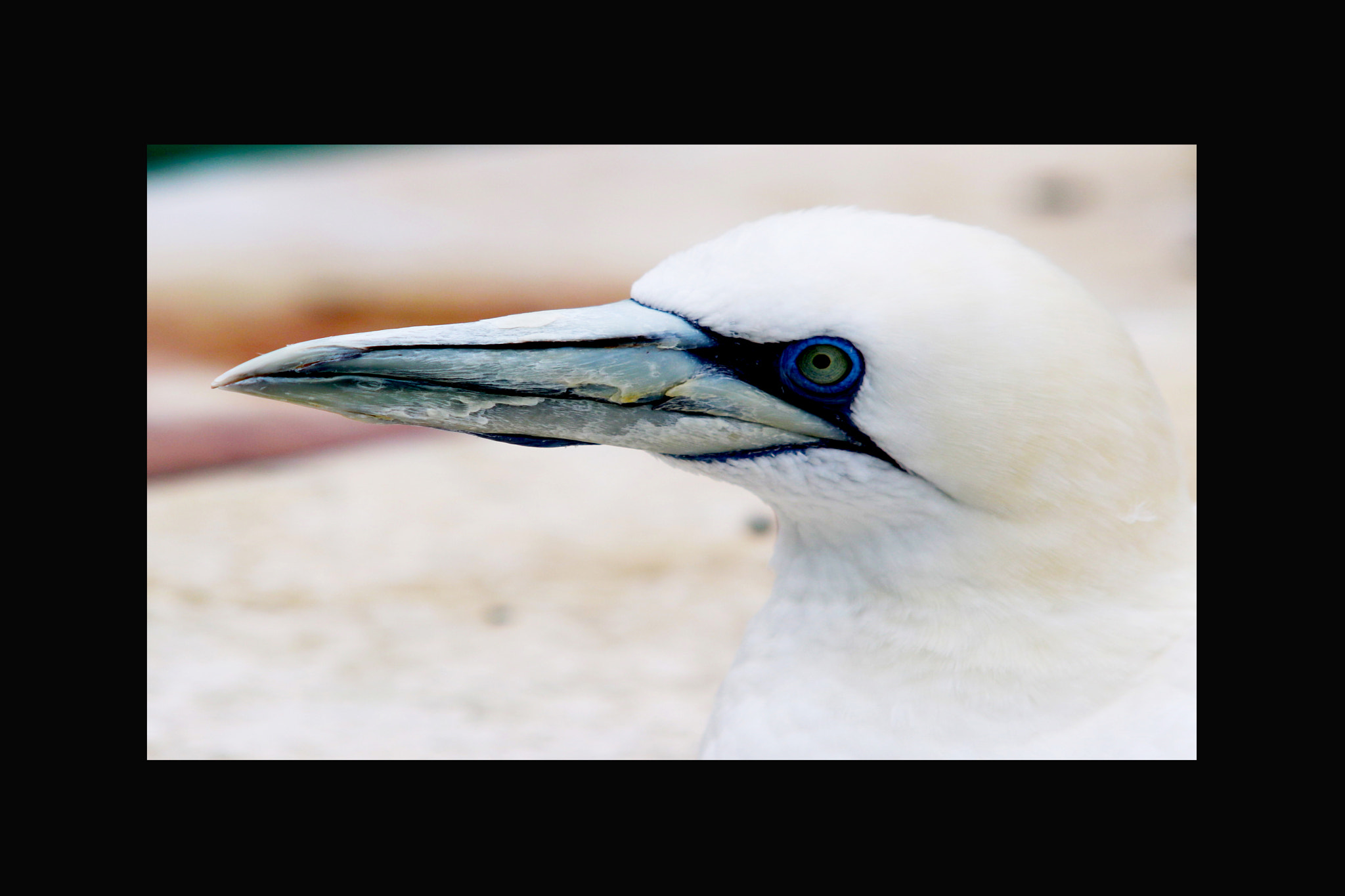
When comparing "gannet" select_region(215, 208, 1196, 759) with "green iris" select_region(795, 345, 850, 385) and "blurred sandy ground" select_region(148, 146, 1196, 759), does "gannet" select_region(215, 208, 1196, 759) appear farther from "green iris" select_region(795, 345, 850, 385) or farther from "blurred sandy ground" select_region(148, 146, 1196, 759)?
"blurred sandy ground" select_region(148, 146, 1196, 759)

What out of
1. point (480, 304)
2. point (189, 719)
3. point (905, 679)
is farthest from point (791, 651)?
point (480, 304)

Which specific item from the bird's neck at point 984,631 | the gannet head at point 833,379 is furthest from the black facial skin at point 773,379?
the bird's neck at point 984,631

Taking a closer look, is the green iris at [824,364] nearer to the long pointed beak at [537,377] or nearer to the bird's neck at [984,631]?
the long pointed beak at [537,377]

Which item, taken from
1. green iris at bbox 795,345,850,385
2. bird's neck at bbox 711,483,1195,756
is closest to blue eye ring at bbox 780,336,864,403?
green iris at bbox 795,345,850,385

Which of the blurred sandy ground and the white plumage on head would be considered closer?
the white plumage on head

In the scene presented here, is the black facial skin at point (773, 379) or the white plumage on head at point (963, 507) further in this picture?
the black facial skin at point (773, 379)

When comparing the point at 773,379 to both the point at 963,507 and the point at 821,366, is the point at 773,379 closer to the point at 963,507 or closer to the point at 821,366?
the point at 821,366

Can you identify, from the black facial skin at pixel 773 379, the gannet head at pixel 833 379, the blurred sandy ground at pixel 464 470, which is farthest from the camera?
the blurred sandy ground at pixel 464 470

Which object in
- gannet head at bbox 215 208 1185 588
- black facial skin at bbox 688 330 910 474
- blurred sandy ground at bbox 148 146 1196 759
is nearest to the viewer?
gannet head at bbox 215 208 1185 588
